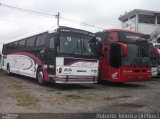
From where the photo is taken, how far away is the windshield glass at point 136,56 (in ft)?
50.9

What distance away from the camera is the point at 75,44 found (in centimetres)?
1424

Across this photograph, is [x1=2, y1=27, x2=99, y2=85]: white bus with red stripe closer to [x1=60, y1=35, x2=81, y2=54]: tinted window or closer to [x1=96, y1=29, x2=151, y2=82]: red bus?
[x1=60, y1=35, x2=81, y2=54]: tinted window

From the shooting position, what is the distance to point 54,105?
9.68 meters

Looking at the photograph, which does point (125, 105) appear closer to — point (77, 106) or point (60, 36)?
point (77, 106)

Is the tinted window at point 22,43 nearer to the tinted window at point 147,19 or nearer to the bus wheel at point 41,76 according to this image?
the bus wheel at point 41,76

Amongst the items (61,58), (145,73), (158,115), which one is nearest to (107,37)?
(145,73)

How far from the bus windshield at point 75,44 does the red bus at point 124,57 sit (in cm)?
167

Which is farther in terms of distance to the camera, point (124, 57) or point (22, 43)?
point (22, 43)

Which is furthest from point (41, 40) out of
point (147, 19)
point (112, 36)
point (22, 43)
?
point (147, 19)

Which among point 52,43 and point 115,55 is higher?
point 52,43

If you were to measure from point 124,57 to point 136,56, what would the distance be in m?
0.82

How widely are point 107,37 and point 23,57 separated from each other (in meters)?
6.21

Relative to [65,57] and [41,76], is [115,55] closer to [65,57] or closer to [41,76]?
[65,57]

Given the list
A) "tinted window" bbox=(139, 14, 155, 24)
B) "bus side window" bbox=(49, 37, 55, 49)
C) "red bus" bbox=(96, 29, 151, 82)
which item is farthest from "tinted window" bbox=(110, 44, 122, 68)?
"tinted window" bbox=(139, 14, 155, 24)
